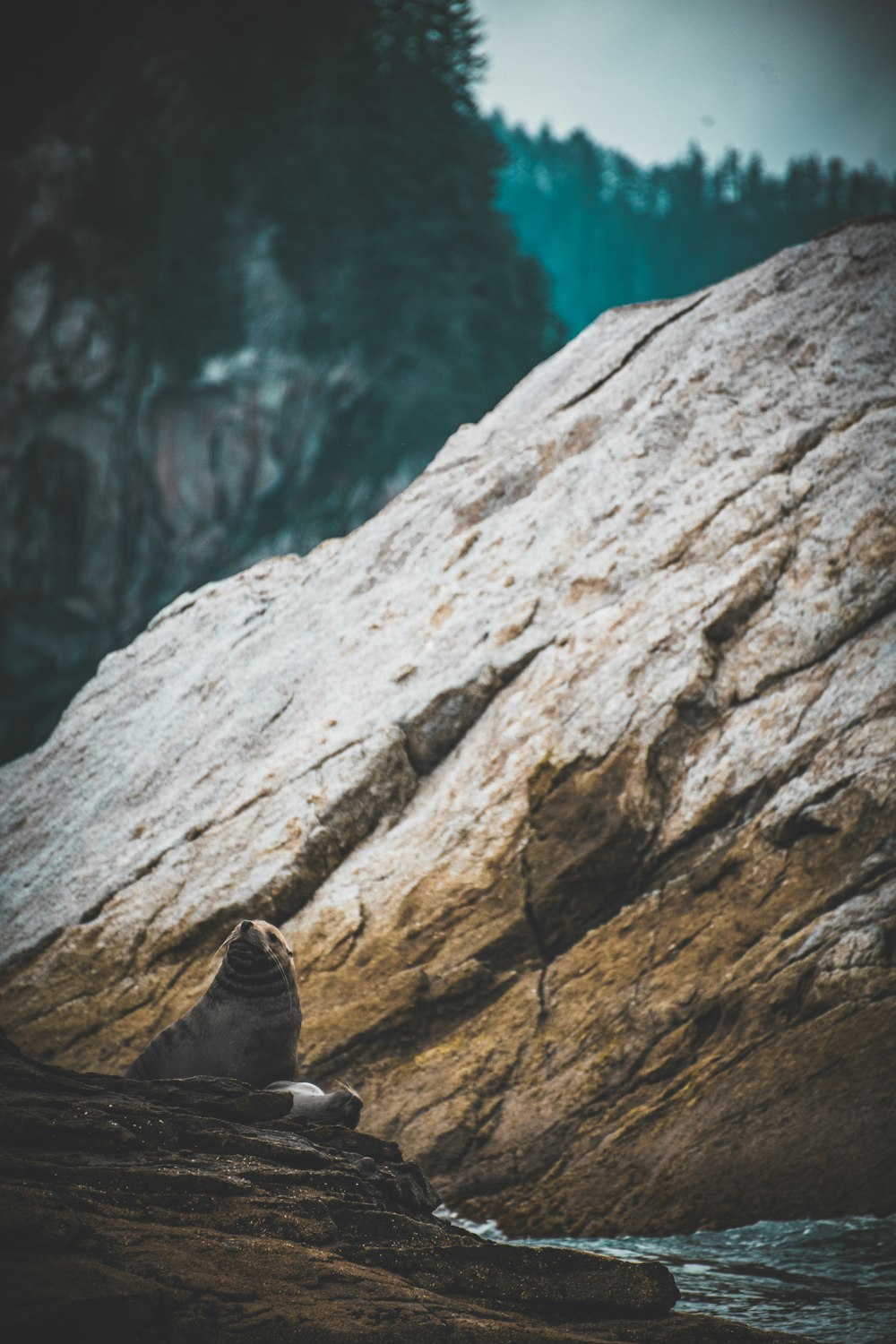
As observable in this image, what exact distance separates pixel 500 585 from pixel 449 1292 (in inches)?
342

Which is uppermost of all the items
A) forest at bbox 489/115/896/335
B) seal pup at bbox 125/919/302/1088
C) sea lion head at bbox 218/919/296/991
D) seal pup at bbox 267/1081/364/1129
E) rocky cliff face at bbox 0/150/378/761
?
forest at bbox 489/115/896/335

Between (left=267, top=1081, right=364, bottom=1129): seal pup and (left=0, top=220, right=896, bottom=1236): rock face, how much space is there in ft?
7.46

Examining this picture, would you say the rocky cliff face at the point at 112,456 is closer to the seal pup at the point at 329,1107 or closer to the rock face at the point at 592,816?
the rock face at the point at 592,816

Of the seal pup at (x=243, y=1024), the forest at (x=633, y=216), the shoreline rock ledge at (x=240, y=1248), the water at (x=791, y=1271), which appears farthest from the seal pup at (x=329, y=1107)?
the forest at (x=633, y=216)

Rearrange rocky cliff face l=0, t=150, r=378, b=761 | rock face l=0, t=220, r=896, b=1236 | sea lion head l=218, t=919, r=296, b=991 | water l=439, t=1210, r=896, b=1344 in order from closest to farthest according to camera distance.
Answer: water l=439, t=1210, r=896, b=1344
sea lion head l=218, t=919, r=296, b=991
rock face l=0, t=220, r=896, b=1236
rocky cliff face l=0, t=150, r=378, b=761

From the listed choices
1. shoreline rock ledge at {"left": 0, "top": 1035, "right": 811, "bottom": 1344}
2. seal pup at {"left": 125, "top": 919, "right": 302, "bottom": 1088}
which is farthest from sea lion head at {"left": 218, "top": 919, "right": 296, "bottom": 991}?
shoreline rock ledge at {"left": 0, "top": 1035, "right": 811, "bottom": 1344}

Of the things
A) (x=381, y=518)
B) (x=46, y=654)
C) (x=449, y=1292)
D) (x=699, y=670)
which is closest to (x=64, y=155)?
(x=46, y=654)

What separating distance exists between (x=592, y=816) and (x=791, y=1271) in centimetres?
416

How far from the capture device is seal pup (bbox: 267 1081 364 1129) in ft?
23.3

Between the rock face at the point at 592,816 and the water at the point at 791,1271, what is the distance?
0.26 meters

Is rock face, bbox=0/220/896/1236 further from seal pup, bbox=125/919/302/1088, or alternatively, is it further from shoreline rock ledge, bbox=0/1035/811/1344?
shoreline rock ledge, bbox=0/1035/811/1344

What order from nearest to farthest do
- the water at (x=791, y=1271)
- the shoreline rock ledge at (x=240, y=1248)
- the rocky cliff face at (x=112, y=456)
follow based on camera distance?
1. the shoreline rock ledge at (x=240, y=1248)
2. the water at (x=791, y=1271)
3. the rocky cliff face at (x=112, y=456)

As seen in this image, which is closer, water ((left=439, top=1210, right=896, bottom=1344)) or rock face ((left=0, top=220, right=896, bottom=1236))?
water ((left=439, top=1210, right=896, bottom=1344))

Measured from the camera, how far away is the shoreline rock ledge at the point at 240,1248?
4.27m
